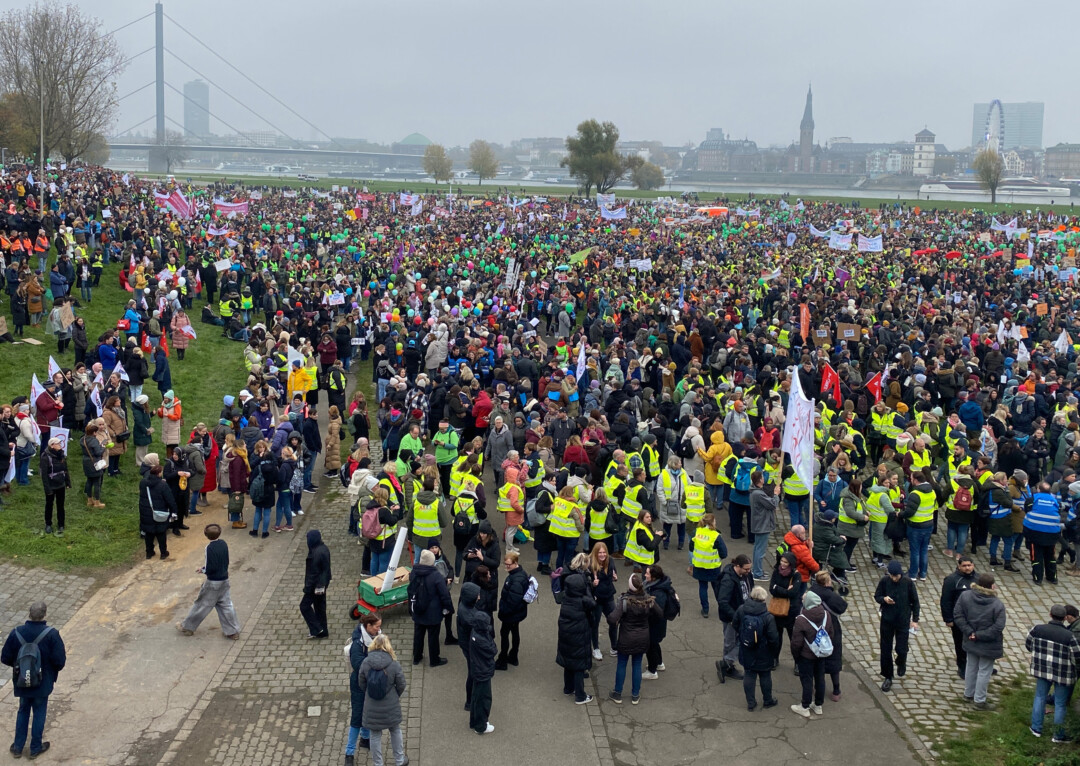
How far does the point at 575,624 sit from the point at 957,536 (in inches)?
276

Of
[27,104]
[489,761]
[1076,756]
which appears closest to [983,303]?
[1076,756]

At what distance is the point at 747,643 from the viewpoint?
10.2 metres

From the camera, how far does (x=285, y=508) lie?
49.9 feet

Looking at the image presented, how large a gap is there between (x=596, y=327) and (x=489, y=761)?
17.6 m

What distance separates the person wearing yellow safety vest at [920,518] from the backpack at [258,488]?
870 centimetres

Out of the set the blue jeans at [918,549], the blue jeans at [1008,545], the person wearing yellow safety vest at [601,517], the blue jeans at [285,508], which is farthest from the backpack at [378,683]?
the blue jeans at [1008,545]

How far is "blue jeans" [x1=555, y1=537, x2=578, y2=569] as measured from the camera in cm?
1346

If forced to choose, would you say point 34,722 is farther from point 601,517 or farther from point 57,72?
point 57,72

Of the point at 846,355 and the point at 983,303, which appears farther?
the point at 983,303

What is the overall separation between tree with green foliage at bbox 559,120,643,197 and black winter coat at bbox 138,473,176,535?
8287cm

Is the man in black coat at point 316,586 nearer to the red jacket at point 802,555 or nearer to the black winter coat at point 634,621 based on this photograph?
the black winter coat at point 634,621

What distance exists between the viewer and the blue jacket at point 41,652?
30.5 ft

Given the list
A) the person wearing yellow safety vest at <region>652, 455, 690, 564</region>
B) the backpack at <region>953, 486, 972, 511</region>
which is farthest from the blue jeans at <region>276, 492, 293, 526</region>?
the backpack at <region>953, 486, 972, 511</region>

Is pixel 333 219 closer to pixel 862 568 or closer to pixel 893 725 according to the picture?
pixel 862 568
